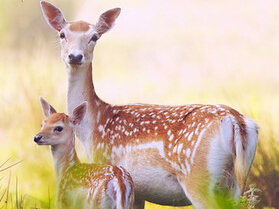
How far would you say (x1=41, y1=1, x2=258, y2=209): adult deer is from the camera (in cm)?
330

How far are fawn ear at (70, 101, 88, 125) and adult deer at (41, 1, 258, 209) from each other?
0.25m

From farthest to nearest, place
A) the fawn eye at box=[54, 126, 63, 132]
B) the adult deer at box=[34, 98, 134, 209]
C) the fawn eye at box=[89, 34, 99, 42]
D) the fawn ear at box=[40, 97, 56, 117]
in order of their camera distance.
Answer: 1. the fawn eye at box=[89, 34, 99, 42]
2. the fawn ear at box=[40, 97, 56, 117]
3. the fawn eye at box=[54, 126, 63, 132]
4. the adult deer at box=[34, 98, 134, 209]

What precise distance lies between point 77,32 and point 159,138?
0.72 metres

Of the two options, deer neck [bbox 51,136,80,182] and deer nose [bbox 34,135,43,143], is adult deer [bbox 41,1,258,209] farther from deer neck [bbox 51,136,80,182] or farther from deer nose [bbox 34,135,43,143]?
deer nose [bbox 34,135,43,143]

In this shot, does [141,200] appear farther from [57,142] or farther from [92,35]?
[92,35]

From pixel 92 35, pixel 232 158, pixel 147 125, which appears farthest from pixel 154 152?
pixel 92 35

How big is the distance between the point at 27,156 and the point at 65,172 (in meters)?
0.37

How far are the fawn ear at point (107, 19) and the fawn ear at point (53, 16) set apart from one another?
205mm

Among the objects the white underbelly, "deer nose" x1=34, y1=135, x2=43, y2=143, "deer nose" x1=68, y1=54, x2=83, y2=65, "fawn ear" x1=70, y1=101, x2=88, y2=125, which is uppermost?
"deer nose" x1=68, y1=54, x2=83, y2=65

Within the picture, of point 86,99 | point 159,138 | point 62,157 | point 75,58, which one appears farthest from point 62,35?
point 159,138

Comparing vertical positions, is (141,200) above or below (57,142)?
below

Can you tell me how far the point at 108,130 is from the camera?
12.3 ft

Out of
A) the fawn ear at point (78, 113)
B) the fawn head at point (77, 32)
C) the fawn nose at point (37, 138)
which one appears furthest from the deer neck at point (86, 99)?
the fawn nose at point (37, 138)

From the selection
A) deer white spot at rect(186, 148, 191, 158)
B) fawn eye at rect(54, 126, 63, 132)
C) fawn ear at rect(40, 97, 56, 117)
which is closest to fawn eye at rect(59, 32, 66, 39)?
fawn ear at rect(40, 97, 56, 117)
